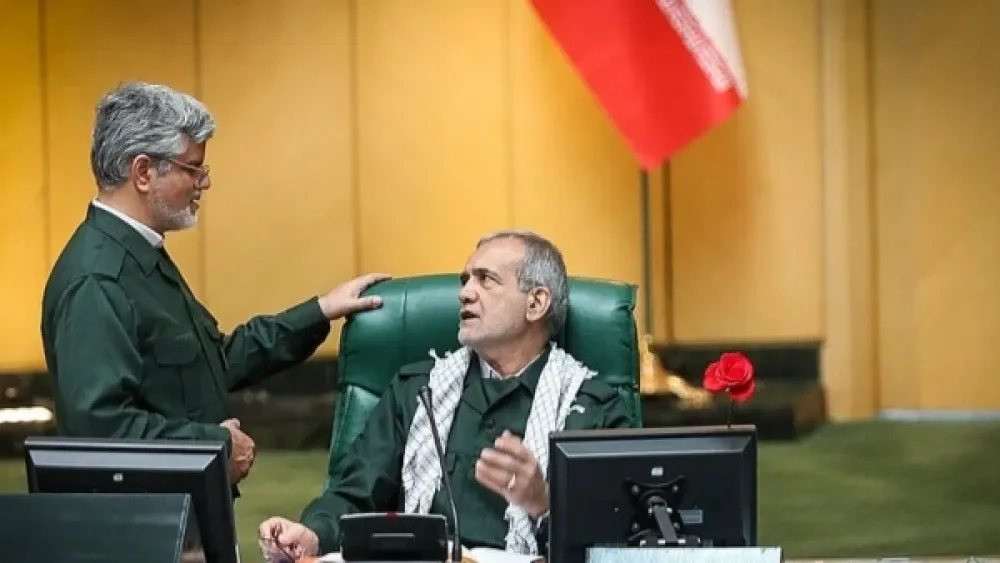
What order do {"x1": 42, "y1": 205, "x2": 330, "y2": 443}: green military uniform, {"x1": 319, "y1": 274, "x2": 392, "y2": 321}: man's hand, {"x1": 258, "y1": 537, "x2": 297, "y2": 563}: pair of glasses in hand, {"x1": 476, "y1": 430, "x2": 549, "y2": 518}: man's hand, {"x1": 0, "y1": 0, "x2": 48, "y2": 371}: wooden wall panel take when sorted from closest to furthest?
{"x1": 476, "y1": 430, "x2": 549, "y2": 518}: man's hand
{"x1": 258, "y1": 537, "x2": 297, "y2": 563}: pair of glasses in hand
{"x1": 42, "y1": 205, "x2": 330, "y2": 443}: green military uniform
{"x1": 319, "y1": 274, "x2": 392, "y2": 321}: man's hand
{"x1": 0, "y1": 0, "x2": 48, "y2": 371}: wooden wall panel

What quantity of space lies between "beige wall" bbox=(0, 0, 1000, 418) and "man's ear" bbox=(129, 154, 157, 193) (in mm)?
2721

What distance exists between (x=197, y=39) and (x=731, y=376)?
368 cm

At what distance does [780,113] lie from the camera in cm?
553

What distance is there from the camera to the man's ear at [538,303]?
3.04m

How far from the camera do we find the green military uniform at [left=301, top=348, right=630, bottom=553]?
2918 mm

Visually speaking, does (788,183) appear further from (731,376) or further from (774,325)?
(731,376)

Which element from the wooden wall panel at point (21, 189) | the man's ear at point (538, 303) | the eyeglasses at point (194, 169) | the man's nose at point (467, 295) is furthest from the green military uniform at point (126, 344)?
the wooden wall panel at point (21, 189)

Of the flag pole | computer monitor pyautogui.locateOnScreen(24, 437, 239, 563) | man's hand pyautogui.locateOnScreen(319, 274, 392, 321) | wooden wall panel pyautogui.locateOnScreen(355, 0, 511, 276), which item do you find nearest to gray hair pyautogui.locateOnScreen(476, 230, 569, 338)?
man's hand pyautogui.locateOnScreen(319, 274, 392, 321)

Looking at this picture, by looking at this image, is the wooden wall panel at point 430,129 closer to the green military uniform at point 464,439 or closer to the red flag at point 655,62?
the red flag at point 655,62

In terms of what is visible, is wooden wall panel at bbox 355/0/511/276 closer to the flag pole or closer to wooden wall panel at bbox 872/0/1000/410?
the flag pole

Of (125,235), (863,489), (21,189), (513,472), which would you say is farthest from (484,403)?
(21,189)

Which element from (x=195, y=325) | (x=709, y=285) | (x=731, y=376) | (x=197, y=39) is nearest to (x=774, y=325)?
(x=709, y=285)

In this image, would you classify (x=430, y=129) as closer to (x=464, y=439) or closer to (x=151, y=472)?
(x=464, y=439)

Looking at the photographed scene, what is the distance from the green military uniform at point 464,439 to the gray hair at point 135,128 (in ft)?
2.08
